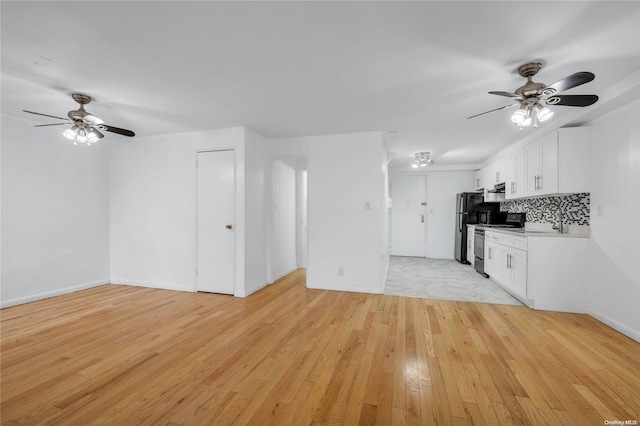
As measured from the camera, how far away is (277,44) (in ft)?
6.32

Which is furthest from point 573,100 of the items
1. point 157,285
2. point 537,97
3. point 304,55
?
point 157,285

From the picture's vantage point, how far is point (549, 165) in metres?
3.56

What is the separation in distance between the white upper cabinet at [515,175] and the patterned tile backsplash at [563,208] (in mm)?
398

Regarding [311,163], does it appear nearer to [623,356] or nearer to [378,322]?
[378,322]

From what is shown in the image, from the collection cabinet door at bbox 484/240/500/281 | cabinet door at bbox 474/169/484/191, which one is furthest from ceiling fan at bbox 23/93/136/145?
cabinet door at bbox 474/169/484/191

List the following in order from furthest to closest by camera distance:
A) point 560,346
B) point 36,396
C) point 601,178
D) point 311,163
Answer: point 311,163, point 601,178, point 560,346, point 36,396

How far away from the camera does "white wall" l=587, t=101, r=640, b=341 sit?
259 centimetres

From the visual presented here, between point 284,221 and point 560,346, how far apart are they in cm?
413

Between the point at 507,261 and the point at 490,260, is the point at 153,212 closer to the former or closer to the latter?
the point at 507,261

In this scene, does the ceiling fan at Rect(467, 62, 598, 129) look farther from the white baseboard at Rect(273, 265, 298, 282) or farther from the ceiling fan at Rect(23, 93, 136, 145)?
the white baseboard at Rect(273, 265, 298, 282)

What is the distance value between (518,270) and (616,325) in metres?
1.02

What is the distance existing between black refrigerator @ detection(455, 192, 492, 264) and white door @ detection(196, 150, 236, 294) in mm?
5199

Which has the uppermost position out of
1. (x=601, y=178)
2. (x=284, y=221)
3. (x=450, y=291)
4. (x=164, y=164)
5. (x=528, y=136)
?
(x=528, y=136)

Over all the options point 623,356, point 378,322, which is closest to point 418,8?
point 378,322
